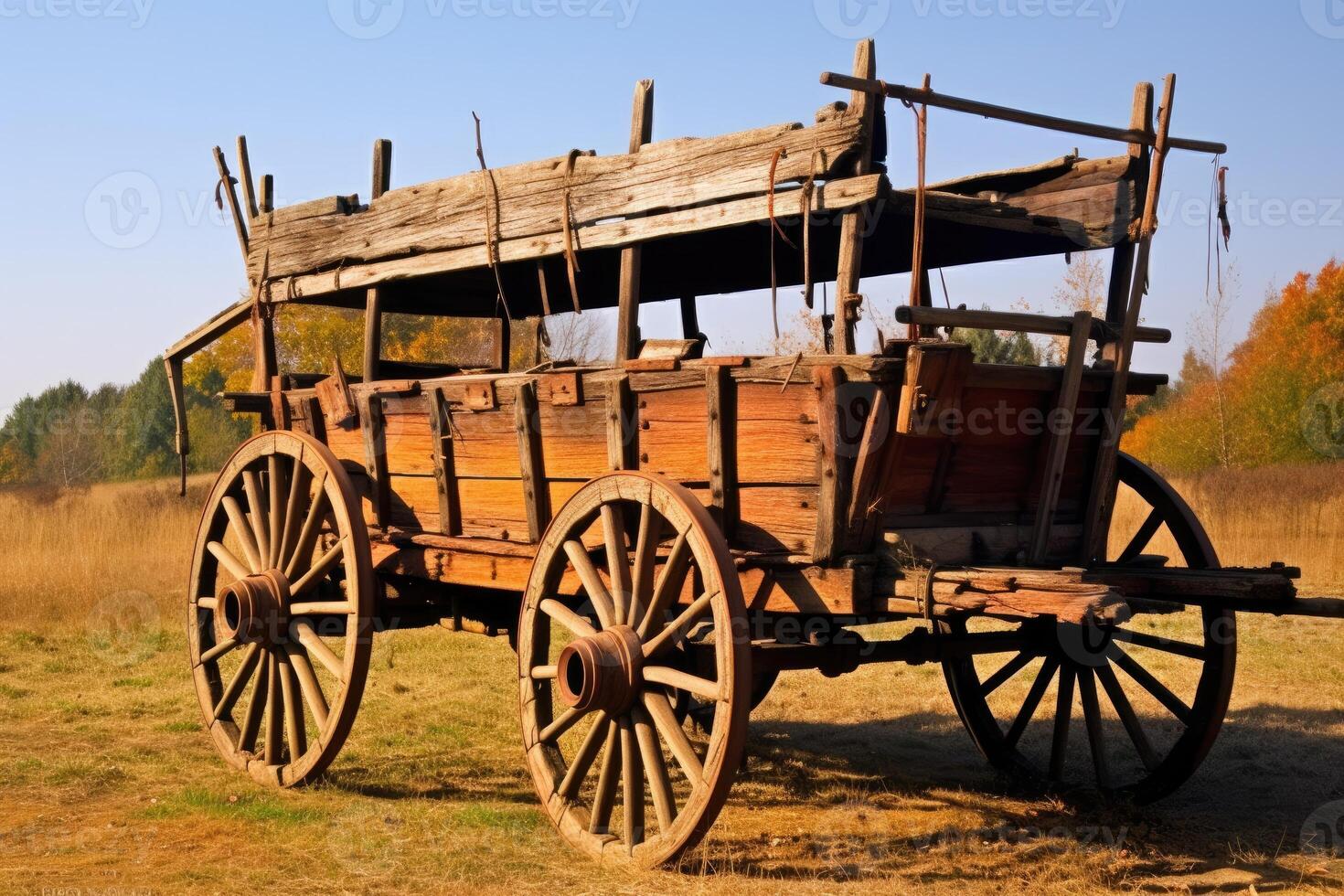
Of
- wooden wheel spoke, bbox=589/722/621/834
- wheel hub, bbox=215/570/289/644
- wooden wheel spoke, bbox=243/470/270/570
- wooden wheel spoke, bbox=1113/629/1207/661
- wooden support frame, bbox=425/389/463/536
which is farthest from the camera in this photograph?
wooden wheel spoke, bbox=243/470/270/570

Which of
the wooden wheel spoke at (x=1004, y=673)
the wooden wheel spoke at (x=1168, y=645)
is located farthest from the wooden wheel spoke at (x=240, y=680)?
the wooden wheel spoke at (x=1168, y=645)

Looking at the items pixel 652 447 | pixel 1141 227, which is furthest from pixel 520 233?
pixel 1141 227

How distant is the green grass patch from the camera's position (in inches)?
200

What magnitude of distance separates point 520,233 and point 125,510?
9.63 meters

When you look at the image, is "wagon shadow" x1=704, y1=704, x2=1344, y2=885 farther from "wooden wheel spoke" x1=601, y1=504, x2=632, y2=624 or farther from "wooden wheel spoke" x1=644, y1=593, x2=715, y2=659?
"wooden wheel spoke" x1=601, y1=504, x2=632, y2=624

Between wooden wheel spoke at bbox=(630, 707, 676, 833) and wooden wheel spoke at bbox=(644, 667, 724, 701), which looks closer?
wooden wheel spoke at bbox=(644, 667, 724, 701)

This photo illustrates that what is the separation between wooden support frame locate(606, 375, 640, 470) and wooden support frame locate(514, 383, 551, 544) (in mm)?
508

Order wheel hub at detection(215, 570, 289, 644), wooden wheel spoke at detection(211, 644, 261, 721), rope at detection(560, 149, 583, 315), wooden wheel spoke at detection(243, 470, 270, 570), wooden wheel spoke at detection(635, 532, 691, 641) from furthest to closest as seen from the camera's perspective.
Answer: wooden wheel spoke at detection(243, 470, 270, 570) < wooden wheel spoke at detection(211, 644, 261, 721) < wheel hub at detection(215, 570, 289, 644) < rope at detection(560, 149, 583, 315) < wooden wheel spoke at detection(635, 532, 691, 641)

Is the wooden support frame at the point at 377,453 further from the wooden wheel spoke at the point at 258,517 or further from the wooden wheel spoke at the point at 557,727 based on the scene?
the wooden wheel spoke at the point at 557,727

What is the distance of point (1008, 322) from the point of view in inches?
165

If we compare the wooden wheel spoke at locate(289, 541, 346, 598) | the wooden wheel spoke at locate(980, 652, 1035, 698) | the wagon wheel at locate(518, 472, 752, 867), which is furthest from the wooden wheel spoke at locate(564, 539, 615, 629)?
the wooden wheel spoke at locate(980, 652, 1035, 698)

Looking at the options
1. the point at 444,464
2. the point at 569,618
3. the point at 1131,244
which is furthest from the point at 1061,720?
the point at 444,464

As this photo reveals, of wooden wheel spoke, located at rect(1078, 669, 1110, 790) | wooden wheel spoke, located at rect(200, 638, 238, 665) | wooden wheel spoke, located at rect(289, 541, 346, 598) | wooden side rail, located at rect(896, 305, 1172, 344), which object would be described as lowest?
wooden wheel spoke, located at rect(1078, 669, 1110, 790)

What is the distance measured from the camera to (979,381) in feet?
14.0
